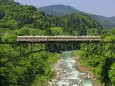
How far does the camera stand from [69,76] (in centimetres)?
9581

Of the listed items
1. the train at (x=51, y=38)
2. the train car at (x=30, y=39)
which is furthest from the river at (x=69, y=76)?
the train car at (x=30, y=39)

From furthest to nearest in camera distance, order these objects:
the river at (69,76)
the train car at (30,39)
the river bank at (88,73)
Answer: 1. the river at (69,76)
2. the river bank at (88,73)
3. the train car at (30,39)

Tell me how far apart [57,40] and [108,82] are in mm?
25516

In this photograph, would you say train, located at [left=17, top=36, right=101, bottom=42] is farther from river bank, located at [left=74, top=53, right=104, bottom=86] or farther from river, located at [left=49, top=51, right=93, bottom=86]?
river, located at [left=49, top=51, right=93, bottom=86]

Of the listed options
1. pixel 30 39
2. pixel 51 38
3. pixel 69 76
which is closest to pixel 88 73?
pixel 69 76

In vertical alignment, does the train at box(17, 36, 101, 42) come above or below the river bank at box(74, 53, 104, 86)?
above

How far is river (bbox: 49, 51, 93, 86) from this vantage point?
85625 mm

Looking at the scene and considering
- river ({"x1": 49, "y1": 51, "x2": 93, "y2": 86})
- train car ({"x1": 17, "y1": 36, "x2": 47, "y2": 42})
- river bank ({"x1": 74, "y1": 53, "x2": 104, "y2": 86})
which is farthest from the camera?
river ({"x1": 49, "y1": 51, "x2": 93, "y2": 86})

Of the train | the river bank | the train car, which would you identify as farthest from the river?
the train car

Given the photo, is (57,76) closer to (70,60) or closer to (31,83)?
(31,83)

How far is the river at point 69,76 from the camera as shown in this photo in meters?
85.6

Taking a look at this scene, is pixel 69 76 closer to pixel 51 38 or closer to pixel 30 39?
pixel 51 38

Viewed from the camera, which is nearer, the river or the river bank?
the river bank

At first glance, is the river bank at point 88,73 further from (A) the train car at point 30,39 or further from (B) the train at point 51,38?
(A) the train car at point 30,39
